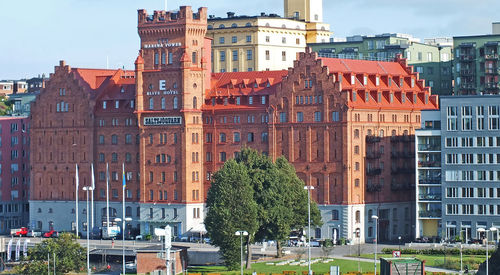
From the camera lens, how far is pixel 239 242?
186 m

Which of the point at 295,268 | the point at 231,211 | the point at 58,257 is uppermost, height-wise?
the point at 231,211

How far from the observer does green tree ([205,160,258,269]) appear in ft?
610

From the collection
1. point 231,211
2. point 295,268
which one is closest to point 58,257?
point 231,211

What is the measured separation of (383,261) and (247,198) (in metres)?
34.8

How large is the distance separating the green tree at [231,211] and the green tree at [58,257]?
18.5m

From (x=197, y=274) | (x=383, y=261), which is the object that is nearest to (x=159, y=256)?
(x=197, y=274)

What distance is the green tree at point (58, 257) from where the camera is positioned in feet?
632

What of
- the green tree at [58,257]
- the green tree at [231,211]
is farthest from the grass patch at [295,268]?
the green tree at [58,257]

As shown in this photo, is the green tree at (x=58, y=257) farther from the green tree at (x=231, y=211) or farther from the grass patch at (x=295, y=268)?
the green tree at (x=231, y=211)

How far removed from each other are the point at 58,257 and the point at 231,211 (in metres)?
24.2

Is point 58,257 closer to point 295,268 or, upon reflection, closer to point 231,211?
point 231,211

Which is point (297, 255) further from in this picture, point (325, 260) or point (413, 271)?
point (413, 271)

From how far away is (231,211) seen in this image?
188m

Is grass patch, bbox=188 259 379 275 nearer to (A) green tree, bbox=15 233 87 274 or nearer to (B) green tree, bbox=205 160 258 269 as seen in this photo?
(B) green tree, bbox=205 160 258 269
